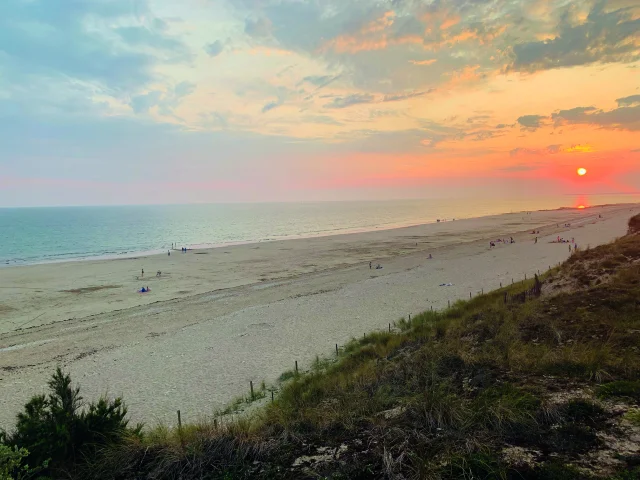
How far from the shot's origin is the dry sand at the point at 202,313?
1487cm

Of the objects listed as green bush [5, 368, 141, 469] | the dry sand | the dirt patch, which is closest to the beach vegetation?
green bush [5, 368, 141, 469]

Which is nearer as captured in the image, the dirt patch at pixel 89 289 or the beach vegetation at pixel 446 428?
the beach vegetation at pixel 446 428

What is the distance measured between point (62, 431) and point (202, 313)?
20.1 meters

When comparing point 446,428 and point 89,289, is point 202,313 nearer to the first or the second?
point 89,289

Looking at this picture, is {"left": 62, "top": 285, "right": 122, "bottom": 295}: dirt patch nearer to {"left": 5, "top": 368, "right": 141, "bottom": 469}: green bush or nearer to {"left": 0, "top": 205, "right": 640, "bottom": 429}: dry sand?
{"left": 0, "top": 205, "right": 640, "bottom": 429}: dry sand

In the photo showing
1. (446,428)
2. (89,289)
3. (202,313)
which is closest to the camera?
(446,428)

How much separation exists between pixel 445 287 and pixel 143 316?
2148cm

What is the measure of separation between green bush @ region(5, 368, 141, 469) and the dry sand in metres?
5.41

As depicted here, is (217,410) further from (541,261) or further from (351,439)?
(541,261)

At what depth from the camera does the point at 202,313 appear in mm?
25312

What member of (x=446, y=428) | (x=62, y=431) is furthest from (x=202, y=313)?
(x=446, y=428)

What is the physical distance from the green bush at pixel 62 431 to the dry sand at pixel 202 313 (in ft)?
17.8

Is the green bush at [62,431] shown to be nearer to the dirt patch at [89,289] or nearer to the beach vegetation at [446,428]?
the beach vegetation at [446,428]

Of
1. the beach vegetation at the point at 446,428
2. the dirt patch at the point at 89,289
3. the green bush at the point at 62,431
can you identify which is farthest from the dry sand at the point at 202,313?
the beach vegetation at the point at 446,428
